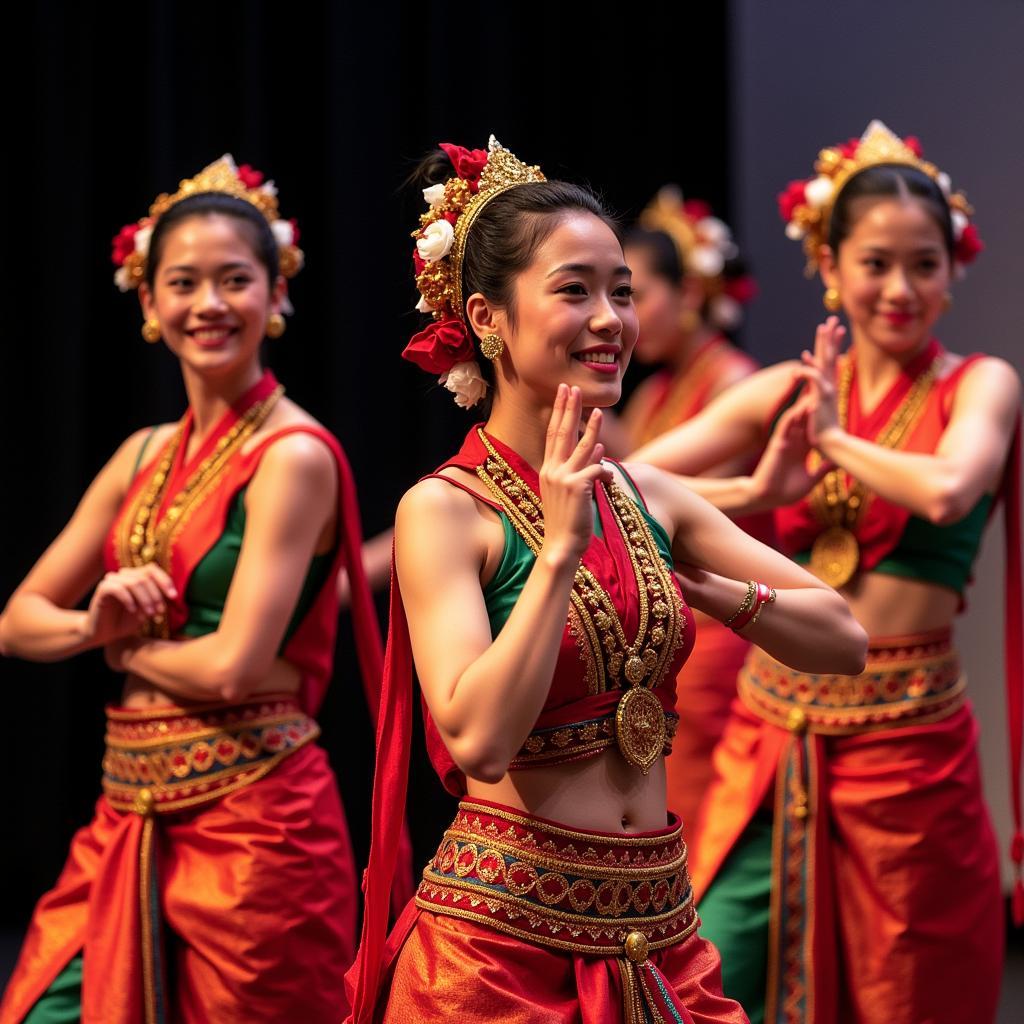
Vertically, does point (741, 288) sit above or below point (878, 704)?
above

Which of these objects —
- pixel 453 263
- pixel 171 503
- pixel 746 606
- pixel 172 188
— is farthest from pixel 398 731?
pixel 172 188

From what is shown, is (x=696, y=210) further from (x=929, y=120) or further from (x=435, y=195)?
(x=435, y=195)

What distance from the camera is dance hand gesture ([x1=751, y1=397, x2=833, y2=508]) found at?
2.91 meters

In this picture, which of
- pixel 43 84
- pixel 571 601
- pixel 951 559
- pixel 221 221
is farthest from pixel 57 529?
pixel 571 601

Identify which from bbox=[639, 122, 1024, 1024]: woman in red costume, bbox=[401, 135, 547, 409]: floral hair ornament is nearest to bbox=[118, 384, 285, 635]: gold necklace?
bbox=[639, 122, 1024, 1024]: woman in red costume

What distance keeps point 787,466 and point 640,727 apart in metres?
1.06

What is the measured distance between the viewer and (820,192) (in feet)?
10.8

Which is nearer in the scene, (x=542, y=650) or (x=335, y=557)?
(x=542, y=650)

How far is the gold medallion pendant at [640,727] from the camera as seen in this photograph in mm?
1947

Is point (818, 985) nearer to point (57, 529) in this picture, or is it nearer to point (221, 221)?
point (221, 221)

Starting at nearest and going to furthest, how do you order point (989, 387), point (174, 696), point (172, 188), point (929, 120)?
point (174, 696), point (989, 387), point (172, 188), point (929, 120)

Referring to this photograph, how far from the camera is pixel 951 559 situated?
301 cm

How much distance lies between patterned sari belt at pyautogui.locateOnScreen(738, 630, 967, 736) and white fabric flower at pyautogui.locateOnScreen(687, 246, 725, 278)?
6.89ft

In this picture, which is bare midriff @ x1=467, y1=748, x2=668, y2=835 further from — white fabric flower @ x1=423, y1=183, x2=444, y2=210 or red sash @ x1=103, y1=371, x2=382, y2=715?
red sash @ x1=103, y1=371, x2=382, y2=715
